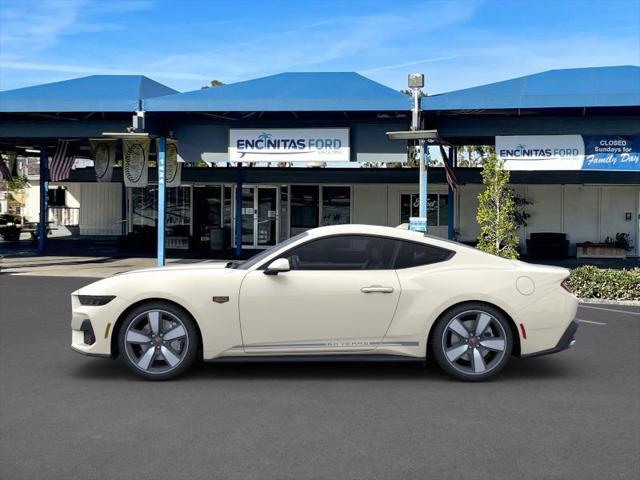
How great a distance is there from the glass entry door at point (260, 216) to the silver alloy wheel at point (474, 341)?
20.2m

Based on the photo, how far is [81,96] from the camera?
59.9ft

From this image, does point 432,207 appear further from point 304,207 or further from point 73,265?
point 73,265

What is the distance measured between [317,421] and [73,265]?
16343 millimetres

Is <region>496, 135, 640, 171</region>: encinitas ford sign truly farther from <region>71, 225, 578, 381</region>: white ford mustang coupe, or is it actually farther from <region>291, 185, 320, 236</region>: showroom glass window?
<region>71, 225, 578, 381</region>: white ford mustang coupe

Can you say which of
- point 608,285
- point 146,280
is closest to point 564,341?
point 146,280

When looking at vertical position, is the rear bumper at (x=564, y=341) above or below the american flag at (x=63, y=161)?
below

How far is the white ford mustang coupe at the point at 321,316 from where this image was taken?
6.18 meters

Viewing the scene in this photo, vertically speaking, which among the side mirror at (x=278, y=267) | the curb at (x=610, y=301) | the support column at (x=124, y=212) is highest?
the support column at (x=124, y=212)

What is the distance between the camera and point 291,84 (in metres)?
18.3

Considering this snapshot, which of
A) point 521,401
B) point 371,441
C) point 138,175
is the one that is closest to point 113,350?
point 371,441

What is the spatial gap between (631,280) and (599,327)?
348 centimetres

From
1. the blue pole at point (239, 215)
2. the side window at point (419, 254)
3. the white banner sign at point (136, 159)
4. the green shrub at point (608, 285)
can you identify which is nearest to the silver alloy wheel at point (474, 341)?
the side window at point (419, 254)

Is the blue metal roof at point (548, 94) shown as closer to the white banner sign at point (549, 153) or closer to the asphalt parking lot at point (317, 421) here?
the white banner sign at point (549, 153)

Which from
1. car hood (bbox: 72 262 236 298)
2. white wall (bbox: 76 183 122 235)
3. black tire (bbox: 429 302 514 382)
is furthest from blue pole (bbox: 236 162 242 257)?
black tire (bbox: 429 302 514 382)
